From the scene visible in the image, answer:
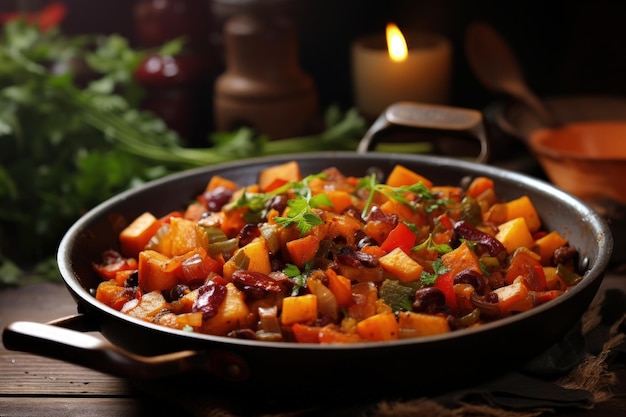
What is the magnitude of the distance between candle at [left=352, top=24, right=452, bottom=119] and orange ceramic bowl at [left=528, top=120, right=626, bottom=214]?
2.38 ft

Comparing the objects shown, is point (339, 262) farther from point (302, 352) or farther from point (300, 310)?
point (302, 352)

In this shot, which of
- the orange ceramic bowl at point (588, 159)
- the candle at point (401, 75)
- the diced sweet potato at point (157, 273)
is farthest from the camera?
the candle at point (401, 75)

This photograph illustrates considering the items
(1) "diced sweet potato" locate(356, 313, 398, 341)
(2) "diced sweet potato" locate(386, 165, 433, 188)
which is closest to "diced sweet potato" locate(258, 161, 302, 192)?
(2) "diced sweet potato" locate(386, 165, 433, 188)

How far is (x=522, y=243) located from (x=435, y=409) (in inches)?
27.6

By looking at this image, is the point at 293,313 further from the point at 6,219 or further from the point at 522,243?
the point at 6,219

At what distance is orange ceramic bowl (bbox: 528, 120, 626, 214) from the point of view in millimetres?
3082

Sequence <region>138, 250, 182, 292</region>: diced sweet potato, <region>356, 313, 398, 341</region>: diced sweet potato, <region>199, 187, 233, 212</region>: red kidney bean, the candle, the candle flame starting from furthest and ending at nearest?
the candle
the candle flame
<region>199, 187, 233, 212</region>: red kidney bean
<region>138, 250, 182, 292</region>: diced sweet potato
<region>356, 313, 398, 341</region>: diced sweet potato

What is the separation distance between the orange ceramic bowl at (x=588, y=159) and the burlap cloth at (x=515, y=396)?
0.94 meters

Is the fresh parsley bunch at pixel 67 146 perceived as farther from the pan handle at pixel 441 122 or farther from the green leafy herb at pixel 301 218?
the green leafy herb at pixel 301 218

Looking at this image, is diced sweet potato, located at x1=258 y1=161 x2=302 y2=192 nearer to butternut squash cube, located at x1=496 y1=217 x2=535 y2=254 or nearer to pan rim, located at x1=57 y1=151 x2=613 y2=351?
pan rim, located at x1=57 y1=151 x2=613 y2=351

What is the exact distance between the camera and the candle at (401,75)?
13.4 feet

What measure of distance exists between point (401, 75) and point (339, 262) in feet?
7.05

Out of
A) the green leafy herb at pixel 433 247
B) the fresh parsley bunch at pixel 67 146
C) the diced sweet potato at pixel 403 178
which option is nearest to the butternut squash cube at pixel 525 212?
the diced sweet potato at pixel 403 178

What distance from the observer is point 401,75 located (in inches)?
161
